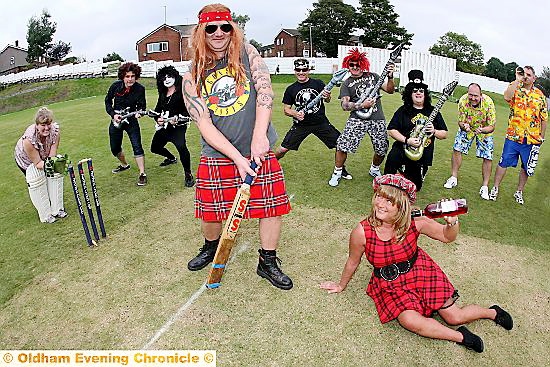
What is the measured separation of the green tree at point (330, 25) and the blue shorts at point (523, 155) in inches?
1838

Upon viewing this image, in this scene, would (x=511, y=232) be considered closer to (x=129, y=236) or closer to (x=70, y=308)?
(x=129, y=236)

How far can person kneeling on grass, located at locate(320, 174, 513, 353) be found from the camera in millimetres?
3533

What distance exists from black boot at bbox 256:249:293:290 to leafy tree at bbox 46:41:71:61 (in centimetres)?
6666

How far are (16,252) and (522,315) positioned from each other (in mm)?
5044

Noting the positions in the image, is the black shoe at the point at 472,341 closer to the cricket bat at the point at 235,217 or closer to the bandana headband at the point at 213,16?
the cricket bat at the point at 235,217

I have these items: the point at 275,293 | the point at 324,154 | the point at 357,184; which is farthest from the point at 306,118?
the point at 275,293

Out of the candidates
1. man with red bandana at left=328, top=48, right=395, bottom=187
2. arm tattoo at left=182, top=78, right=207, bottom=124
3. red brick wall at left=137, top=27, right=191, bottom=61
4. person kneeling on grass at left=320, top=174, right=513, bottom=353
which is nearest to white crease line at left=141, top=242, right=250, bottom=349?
person kneeling on grass at left=320, top=174, right=513, bottom=353

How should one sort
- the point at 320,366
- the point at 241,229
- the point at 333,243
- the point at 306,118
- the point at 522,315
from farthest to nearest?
the point at 306,118
the point at 241,229
the point at 333,243
the point at 522,315
the point at 320,366

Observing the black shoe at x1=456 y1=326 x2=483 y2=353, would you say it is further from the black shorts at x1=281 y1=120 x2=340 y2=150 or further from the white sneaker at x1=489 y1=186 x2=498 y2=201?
the black shorts at x1=281 y1=120 x2=340 y2=150

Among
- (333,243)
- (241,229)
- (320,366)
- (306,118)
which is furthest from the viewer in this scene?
(306,118)

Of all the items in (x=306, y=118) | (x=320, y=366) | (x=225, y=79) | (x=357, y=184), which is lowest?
(x=320, y=366)

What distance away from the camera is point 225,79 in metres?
3.99

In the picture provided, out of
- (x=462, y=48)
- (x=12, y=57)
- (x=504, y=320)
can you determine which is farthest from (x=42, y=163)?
(x=12, y=57)

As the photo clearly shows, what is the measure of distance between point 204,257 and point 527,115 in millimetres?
4584
